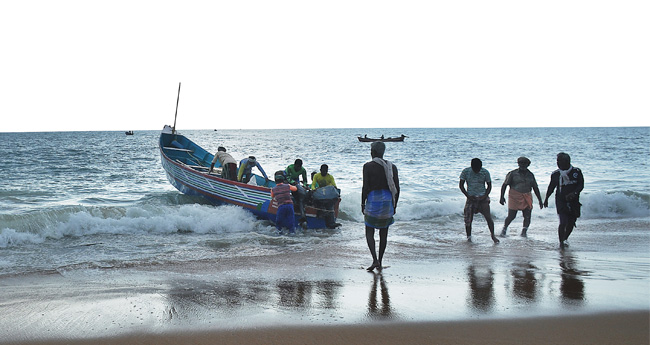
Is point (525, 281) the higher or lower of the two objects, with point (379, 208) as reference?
lower

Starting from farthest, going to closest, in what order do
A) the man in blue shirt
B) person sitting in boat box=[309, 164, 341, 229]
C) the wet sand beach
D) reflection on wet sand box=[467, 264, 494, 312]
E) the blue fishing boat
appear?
the blue fishing boat, person sitting in boat box=[309, 164, 341, 229], the man in blue shirt, reflection on wet sand box=[467, 264, 494, 312], the wet sand beach

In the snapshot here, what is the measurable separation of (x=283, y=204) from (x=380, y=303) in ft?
17.6

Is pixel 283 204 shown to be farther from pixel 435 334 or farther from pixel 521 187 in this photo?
pixel 435 334

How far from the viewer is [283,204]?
9.73 metres

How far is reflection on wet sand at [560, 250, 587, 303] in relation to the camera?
4.79 meters

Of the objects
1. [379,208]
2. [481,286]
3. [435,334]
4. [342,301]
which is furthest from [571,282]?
[342,301]

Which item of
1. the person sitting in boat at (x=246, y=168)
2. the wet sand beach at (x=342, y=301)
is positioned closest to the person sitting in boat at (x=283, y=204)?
the person sitting in boat at (x=246, y=168)

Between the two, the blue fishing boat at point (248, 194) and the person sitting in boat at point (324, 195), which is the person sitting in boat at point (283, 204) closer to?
→ the blue fishing boat at point (248, 194)

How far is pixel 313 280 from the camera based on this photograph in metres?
5.66

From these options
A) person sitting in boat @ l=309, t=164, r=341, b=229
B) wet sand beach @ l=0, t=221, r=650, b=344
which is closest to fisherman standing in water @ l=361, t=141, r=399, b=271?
wet sand beach @ l=0, t=221, r=650, b=344

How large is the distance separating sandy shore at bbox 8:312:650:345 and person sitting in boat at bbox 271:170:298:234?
227 inches

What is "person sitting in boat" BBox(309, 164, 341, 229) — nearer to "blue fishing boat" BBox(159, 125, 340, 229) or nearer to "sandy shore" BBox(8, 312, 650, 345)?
"blue fishing boat" BBox(159, 125, 340, 229)

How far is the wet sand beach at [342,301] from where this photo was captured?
3.85m

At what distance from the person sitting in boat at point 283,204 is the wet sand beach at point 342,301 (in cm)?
253
